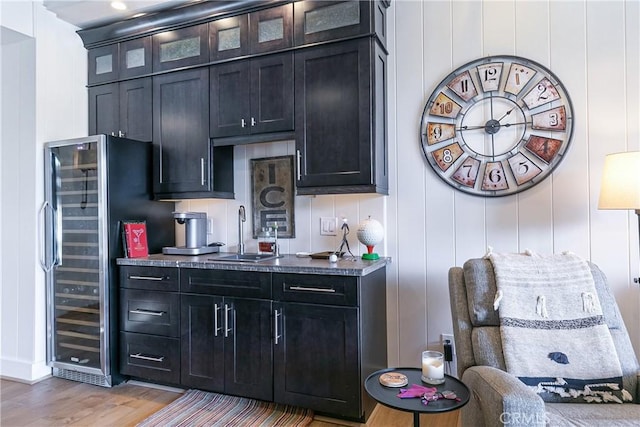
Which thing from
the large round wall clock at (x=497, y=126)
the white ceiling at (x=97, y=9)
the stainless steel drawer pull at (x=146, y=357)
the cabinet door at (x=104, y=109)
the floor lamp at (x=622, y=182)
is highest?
the white ceiling at (x=97, y=9)

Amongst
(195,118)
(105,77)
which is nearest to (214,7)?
(195,118)

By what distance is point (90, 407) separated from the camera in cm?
242

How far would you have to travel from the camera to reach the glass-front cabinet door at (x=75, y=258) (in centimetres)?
273

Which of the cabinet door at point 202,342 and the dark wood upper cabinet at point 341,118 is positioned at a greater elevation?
the dark wood upper cabinet at point 341,118

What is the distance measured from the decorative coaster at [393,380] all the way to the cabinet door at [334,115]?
3.72ft

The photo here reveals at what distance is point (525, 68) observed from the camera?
2311mm

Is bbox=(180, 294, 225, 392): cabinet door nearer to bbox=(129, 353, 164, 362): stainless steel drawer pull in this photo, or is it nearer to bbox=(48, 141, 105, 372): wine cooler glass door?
bbox=(129, 353, 164, 362): stainless steel drawer pull

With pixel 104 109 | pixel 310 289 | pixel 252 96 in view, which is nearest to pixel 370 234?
pixel 310 289

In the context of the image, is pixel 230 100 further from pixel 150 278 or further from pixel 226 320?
pixel 226 320

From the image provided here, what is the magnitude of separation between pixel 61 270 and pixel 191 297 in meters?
1.17

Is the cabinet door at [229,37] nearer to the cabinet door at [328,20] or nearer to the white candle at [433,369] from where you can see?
the cabinet door at [328,20]

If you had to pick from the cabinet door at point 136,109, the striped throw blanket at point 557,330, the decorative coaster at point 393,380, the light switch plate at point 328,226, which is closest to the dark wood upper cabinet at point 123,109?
→ the cabinet door at point 136,109

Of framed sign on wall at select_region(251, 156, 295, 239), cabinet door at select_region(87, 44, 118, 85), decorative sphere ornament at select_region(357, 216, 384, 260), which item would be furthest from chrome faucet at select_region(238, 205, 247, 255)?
cabinet door at select_region(87, 44, 118, 85)

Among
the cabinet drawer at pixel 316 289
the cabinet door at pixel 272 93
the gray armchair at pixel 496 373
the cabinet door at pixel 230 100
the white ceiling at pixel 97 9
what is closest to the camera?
the gray armchair at pixel 496 373
